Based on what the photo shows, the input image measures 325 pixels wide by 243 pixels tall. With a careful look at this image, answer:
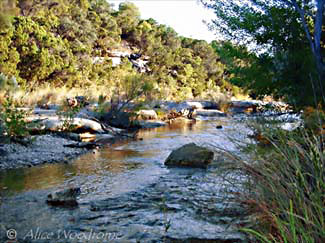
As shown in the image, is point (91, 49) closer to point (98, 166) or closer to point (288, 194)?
point (98, 166)

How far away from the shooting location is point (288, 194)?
1869 millimetres

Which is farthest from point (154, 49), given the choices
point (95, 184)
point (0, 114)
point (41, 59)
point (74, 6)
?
point (95, 184)

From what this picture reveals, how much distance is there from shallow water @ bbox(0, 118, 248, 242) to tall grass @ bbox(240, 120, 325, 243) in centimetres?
26

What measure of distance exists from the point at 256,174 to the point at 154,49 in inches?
1356

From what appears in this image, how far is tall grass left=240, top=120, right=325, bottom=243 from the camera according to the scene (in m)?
1.72

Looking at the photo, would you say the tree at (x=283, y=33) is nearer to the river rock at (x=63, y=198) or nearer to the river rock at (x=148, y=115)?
the river rock at (x=63, y=198)

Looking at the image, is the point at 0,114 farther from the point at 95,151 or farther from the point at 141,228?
the point at 141,228

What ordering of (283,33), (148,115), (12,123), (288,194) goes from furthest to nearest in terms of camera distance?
(148,115), (12,123), (283,33), (288,194)

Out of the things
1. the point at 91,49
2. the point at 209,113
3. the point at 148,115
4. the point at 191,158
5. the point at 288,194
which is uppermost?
the point at 91,49

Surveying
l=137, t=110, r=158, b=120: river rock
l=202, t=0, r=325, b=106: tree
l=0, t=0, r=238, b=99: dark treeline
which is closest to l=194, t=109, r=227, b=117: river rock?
l=0, t=0, r=238, b=99: dark treeline

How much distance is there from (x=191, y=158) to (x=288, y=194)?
13.9 feet

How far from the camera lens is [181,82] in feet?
112

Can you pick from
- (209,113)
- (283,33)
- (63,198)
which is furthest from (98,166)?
(209,113)

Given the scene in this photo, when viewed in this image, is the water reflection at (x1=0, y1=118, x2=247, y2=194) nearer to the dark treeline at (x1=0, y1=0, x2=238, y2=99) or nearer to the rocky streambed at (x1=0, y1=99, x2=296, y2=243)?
the rocky streambed at (x1=0, y1=99, x2=296, y2=243)
